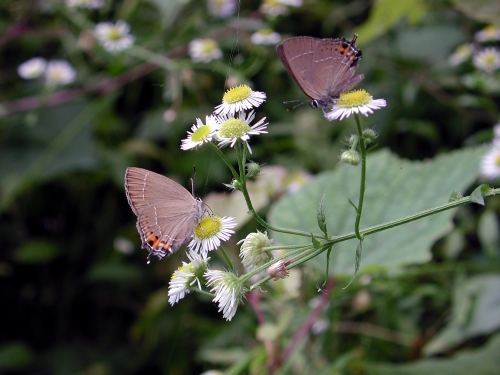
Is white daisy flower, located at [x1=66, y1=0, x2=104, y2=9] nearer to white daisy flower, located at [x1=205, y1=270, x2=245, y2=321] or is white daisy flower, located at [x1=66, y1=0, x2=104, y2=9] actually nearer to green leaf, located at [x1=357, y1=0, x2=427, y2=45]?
green leaf, located at [x1=357, y1=0, x2=427, y2=45]

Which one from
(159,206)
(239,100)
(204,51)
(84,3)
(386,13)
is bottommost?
(204,51)

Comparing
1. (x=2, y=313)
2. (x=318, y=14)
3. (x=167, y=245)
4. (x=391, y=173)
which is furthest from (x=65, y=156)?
(x=167, y=245)

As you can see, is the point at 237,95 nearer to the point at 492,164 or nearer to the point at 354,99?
the point at 354,99

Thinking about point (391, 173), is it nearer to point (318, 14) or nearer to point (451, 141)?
point (451, 141)

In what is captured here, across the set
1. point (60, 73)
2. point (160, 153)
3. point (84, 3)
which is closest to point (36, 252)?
point (160, 153)

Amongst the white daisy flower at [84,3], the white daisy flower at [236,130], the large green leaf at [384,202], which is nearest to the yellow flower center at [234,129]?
the white daisy flower at [236,130]

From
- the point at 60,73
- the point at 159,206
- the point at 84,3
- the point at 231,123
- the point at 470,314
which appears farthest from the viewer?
the point at 60,73
